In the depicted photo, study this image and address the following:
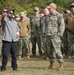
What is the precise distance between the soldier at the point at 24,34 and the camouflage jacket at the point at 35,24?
0.37 meters

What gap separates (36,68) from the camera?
12.0m

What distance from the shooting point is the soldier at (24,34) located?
46.4 feet

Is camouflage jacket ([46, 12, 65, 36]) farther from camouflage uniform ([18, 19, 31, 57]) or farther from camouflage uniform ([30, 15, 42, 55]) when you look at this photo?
camouflage uniform ([30, 15, 42, 55])

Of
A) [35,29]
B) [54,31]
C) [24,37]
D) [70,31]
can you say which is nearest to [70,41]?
[70,31]

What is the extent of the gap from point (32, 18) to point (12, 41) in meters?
3.72

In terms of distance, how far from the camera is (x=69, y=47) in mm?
14352

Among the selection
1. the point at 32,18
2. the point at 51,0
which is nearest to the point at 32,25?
the point at 32,18

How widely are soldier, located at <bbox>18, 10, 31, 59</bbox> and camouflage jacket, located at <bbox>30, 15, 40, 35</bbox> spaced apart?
0.37 m

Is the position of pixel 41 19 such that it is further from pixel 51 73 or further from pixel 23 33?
pixel 51 73

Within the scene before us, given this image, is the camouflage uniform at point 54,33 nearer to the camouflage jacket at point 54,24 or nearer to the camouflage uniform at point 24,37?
the camouflage jacket at point 54,24

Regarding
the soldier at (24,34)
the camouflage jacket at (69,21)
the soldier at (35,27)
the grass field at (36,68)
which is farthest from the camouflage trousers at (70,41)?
the soldier at (24,34)

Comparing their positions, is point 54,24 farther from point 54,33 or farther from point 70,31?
point 70,31

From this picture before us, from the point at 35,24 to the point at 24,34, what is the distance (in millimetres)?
729

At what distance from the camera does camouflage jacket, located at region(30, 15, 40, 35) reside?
1460 cm
